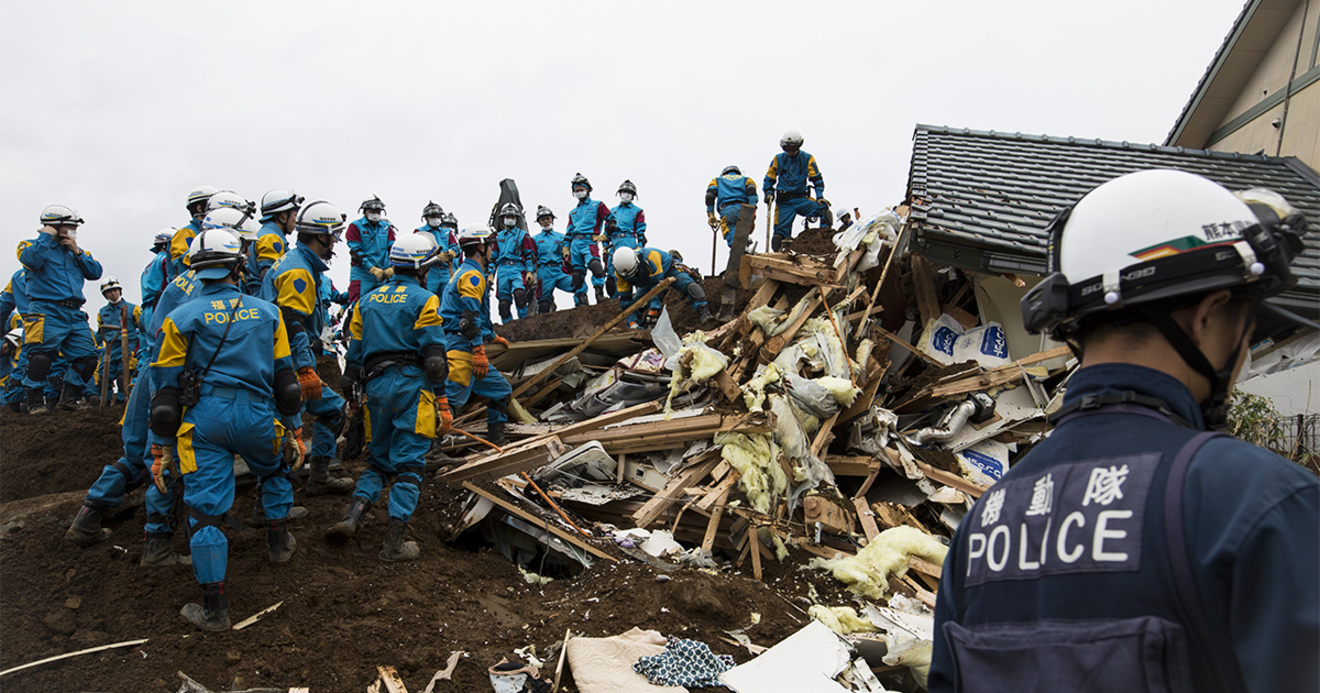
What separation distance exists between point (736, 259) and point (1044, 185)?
4269mm

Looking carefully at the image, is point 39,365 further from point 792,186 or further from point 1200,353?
point 1200,353

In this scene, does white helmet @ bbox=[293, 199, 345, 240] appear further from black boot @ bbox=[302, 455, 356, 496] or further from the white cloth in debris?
the white cloth in debris

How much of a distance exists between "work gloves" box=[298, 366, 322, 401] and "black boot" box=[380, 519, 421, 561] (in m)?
1.24

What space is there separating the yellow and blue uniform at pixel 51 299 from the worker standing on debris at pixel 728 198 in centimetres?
942

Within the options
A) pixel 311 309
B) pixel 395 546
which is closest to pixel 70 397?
pixel 311 309

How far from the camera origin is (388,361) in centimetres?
577

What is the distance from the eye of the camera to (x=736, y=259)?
34.9 ft

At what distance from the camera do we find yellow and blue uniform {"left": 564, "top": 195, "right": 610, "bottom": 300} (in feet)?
46.6

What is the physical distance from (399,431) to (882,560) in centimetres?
388

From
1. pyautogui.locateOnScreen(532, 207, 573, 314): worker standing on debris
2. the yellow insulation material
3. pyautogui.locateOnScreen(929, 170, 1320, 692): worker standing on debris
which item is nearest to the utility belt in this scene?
the yellow insulation material

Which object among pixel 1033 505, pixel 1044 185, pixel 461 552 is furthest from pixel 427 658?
pixel 1044 185

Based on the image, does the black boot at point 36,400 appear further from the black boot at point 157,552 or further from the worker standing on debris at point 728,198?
the worker standing on debris at point 728,198

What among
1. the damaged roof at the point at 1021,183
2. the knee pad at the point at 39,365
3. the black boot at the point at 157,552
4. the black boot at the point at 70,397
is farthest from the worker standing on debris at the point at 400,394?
the black boot at the point at 70,397

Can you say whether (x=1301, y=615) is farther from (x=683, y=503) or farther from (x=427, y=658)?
(x=683, y=503)
